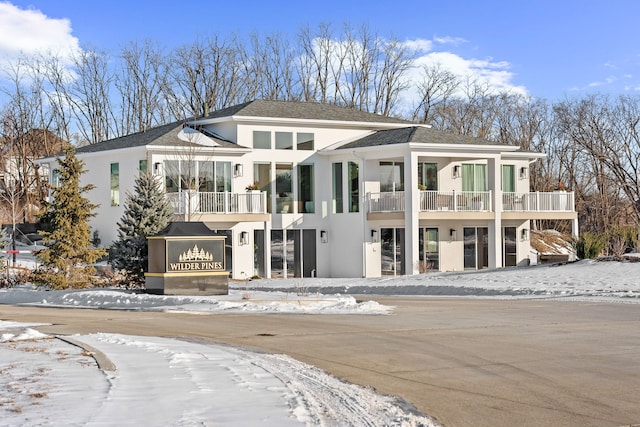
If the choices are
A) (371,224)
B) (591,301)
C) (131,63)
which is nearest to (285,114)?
(371,224)

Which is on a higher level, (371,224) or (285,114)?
(285,114)

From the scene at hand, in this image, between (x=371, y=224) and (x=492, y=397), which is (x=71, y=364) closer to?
(x=492, y=397)

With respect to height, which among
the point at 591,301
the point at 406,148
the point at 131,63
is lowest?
the point at 591,301

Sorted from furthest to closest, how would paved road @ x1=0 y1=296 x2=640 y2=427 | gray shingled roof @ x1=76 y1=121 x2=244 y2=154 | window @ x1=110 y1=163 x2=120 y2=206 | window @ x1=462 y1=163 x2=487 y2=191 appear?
window @ x1=462 y1=163 x2=487 y2=191, window @ x1=110 y1=163 x2=120 y2=206, gray shingled roof @ x1=76 y1=121 x2=244 y2=154, paved road @ x1=0 y1=296 x2=640 y2=427

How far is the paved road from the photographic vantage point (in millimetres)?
9336

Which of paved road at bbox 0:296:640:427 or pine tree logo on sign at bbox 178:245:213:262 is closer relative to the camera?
paved road at bbox 0:296:640:427

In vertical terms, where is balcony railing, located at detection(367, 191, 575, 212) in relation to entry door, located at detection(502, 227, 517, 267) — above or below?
above

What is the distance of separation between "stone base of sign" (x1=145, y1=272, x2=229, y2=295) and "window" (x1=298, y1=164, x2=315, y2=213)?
14.6 m

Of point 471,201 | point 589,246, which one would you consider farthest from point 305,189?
point 589,246

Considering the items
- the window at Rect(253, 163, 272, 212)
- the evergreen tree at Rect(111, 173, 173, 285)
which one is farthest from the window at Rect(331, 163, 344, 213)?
the evergreen tree at Rect(111, 173, 173, 285)

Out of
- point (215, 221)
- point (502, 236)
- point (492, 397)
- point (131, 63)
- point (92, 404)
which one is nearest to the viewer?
point (92, 404)

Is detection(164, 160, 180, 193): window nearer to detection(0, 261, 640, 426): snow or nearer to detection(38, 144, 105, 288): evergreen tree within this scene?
detection(38, 144, 105, 288): evergreen tree

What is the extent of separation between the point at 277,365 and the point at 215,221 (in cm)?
2555

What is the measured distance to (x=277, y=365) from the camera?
1166 centimetres
